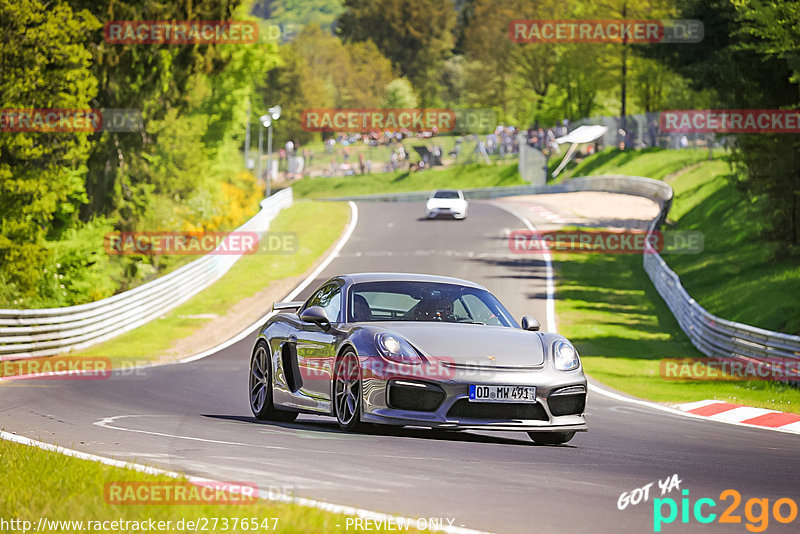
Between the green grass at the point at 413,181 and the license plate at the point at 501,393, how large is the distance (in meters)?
73.2

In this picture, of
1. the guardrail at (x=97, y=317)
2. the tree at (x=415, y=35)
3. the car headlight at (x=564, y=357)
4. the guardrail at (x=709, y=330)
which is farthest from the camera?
the tree at (x=415, y=35)

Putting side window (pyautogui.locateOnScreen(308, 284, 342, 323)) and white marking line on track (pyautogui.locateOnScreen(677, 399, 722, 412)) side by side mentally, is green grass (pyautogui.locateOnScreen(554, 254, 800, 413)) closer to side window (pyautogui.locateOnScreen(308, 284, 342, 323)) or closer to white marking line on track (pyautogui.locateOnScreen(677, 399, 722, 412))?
white marking line on track (pyautogui.locateOnScreen(677, 399, 722, 412))

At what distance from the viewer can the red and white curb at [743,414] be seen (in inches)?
560

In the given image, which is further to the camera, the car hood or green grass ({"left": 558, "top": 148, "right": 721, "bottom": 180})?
green grass ({"left": 558, "top": 148, "right": 721, "bottom": 180})

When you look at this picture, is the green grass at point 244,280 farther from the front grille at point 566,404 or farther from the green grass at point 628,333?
the front grille at point 566,404

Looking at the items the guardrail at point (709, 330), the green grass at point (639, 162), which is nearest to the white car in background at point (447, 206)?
the guardrail at point (709, 330)

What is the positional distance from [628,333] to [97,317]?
13.3 meters

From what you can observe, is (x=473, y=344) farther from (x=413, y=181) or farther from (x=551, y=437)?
(x=413, y=181)

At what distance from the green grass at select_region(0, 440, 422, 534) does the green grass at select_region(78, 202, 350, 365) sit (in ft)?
57.7

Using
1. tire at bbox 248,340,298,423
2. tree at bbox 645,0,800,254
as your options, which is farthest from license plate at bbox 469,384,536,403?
tree at bbox 645,0,800,254

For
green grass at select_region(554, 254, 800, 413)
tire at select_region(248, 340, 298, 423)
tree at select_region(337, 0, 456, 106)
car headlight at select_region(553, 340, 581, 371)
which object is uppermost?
tree at select_region(337, 0, 456, 106)

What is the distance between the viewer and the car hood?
9.76 metres

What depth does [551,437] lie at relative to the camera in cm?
1046

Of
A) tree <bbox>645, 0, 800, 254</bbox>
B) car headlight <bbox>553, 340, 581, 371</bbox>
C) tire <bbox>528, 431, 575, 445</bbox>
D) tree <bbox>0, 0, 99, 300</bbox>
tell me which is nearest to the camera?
car headlight <bbox>553, 340, 581, 371</bbox>
